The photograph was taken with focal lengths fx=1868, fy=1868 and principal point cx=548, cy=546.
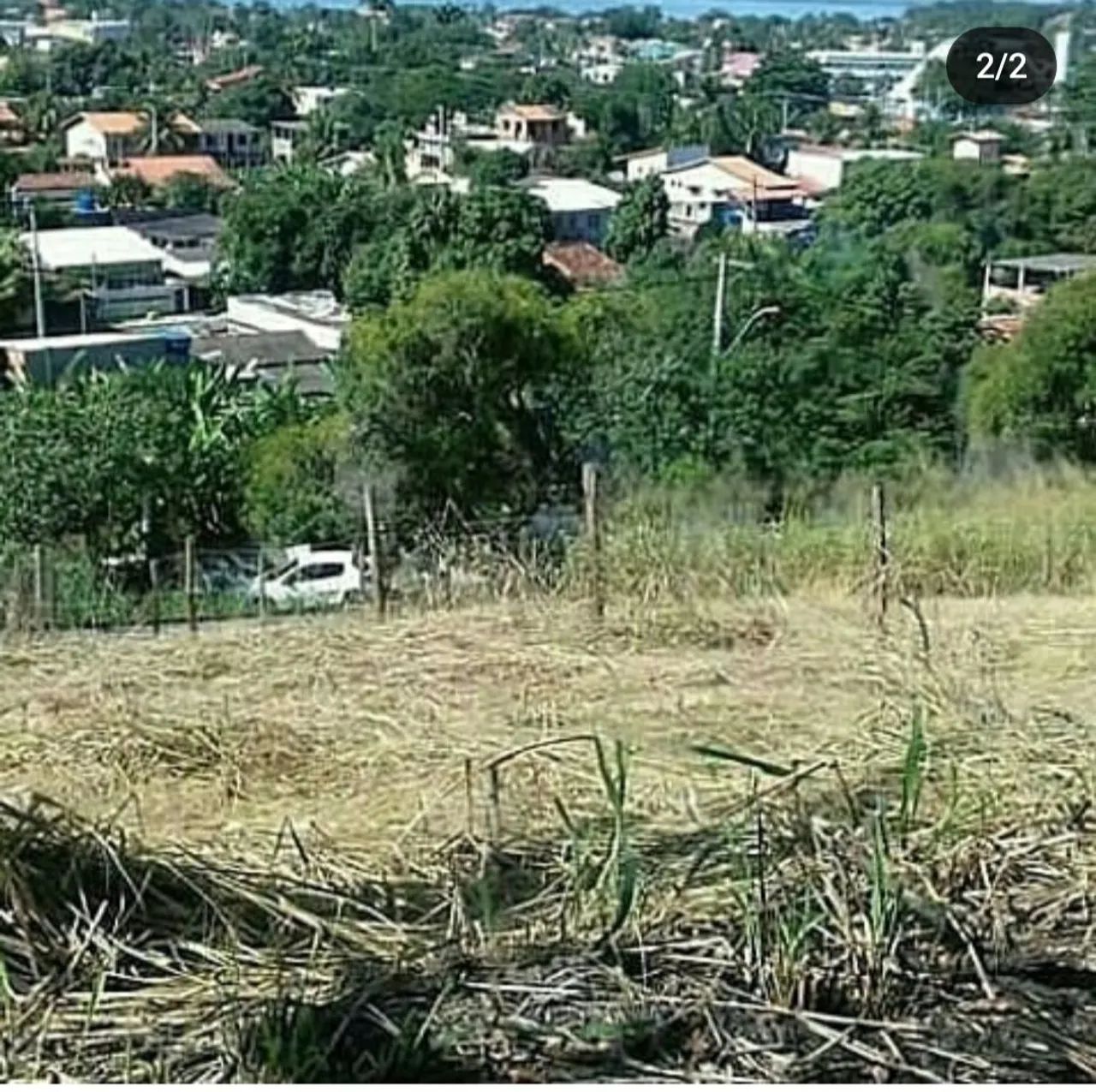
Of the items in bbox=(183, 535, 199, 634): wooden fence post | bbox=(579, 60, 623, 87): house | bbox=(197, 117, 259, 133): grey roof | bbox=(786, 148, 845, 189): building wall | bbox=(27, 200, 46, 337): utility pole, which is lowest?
bbox=(27, 200, 46, 337): utility pole

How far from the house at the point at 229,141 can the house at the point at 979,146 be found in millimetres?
5870

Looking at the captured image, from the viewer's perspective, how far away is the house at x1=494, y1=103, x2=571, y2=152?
736 centimetres

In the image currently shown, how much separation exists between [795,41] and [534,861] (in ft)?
4.87

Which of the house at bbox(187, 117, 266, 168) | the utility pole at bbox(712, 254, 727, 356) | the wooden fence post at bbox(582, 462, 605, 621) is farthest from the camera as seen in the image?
the house at bbox(187, 117, 266, 168)

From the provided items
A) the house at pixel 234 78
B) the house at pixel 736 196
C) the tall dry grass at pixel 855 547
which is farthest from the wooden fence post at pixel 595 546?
the house at pixel 736 196

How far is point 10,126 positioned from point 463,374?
2369 mm

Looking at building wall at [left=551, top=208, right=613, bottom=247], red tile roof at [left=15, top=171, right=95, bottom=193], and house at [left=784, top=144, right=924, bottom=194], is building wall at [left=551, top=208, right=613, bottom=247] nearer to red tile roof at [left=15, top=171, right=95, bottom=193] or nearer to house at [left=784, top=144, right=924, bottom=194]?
house at [left=784, top=144, right=924, bottom=194]

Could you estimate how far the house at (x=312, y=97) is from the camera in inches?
232

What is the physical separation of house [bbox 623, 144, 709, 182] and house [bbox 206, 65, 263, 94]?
5.90ft

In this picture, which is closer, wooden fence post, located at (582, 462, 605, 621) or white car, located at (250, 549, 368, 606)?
wooden fence post, located at (582, 462, 605, 621)

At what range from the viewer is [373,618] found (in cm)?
306

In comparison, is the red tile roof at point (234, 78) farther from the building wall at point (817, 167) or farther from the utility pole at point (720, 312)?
the utility pole at point (720, 312)

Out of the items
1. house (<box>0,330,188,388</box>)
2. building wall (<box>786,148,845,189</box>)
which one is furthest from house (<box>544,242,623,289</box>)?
house (<box>0,330,188,388</box>)

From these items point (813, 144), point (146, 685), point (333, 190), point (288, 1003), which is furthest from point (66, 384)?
point (288, 1003)
